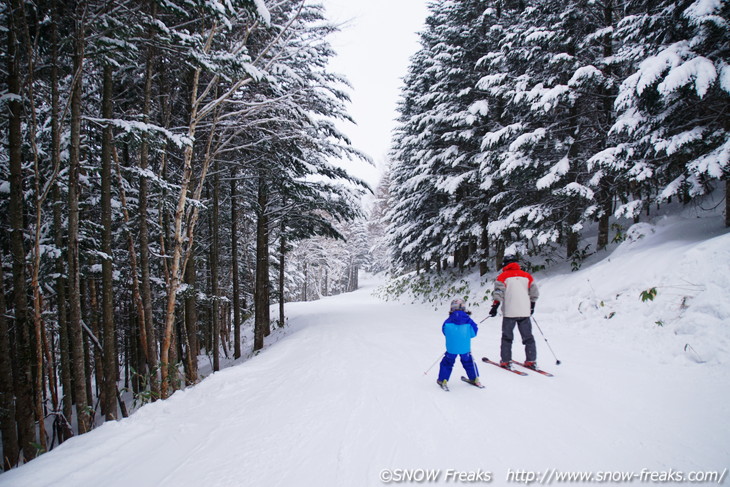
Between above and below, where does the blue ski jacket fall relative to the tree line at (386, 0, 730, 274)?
below

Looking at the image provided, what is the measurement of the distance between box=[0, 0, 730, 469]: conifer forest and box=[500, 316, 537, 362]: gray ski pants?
15.2ft

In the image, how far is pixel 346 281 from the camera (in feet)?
196

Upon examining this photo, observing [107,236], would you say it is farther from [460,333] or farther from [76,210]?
[460,333]

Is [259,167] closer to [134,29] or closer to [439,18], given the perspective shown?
[134,29]

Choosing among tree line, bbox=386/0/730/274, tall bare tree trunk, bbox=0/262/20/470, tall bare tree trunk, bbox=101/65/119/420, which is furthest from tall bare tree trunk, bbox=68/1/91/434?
tree line, bbox=386/0/730/274

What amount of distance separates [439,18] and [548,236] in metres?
13.4

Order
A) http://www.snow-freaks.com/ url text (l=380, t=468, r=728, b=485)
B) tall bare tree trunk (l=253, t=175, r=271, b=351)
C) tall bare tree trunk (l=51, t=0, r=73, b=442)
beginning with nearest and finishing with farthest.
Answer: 1. http://www.snow-freaks.com/ url text (l=380, t=468, r=728, b=485)
2. tall bare tree trunk (l=51, t=0, r=73, b=442)
3. tall bare tree trunk (l=253, t=175, r=271, b=351)

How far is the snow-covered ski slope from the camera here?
9.65 ft

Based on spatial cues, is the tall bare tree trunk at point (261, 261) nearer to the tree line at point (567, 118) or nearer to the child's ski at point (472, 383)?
the tree line at point (567, 118)

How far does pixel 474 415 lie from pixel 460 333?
3.88 ft

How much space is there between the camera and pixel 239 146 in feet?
22.7

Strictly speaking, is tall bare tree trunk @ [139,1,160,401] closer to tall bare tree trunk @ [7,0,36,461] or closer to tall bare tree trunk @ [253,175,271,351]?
tall bare tree trunk @ [7,0,36,461]

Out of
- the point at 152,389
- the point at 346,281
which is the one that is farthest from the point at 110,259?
the point at 346,281

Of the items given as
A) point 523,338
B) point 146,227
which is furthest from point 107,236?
point 523,338
